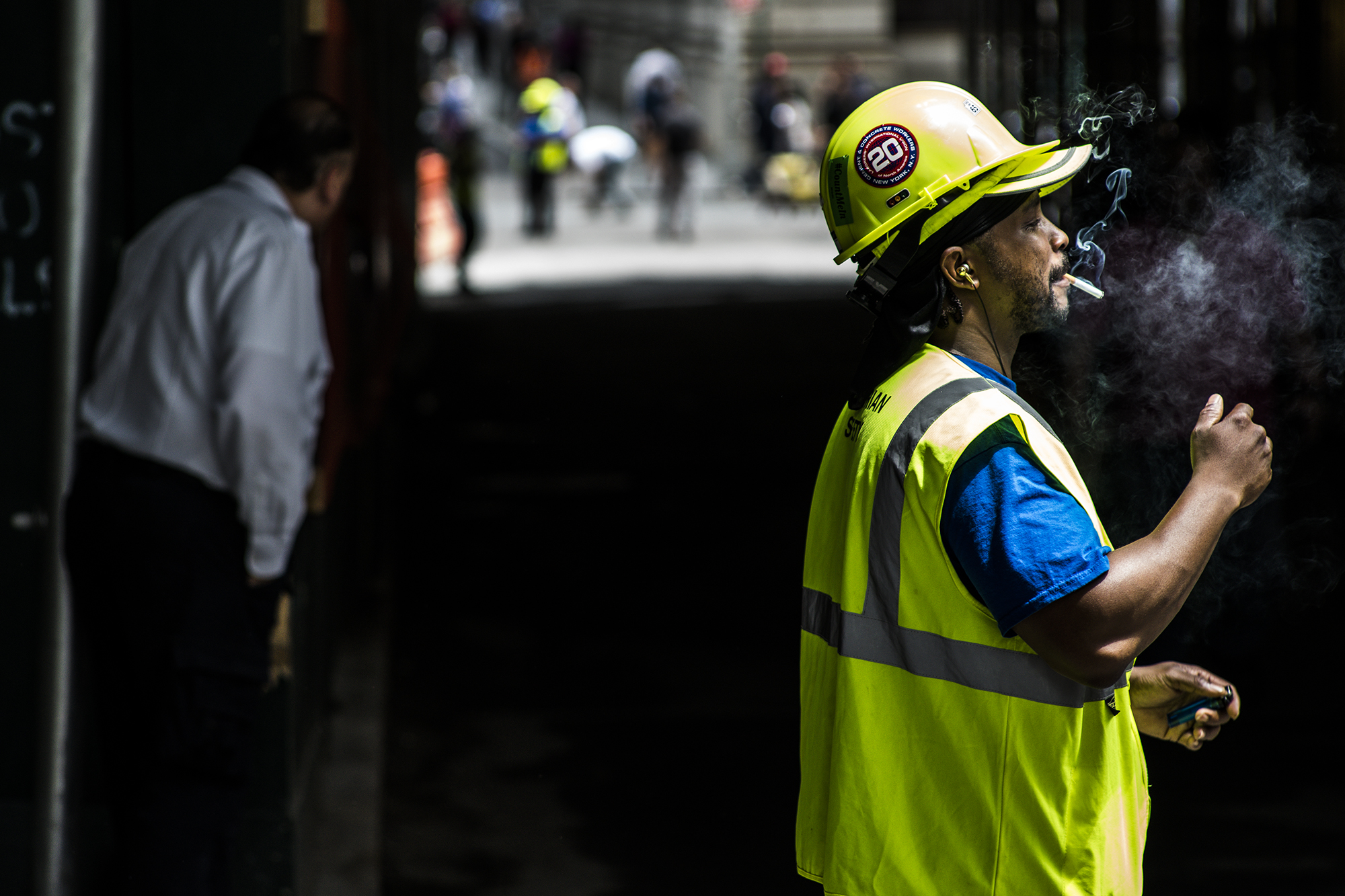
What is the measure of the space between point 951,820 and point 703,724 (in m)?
3.94

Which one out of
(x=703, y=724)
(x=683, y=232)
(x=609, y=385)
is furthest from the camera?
(x=683, y=232)

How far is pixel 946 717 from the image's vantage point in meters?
2.10

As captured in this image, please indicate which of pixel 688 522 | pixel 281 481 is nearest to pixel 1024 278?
pixel 281 481

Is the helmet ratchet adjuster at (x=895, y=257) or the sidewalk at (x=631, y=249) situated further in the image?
the sidewalk at (x=631, y=249)

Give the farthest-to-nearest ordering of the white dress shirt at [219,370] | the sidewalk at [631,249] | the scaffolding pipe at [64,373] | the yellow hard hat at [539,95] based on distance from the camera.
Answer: the yellow hard hat at [539,95] < the sidewalk at [631,249] < the white dress shirt at [219,370] < the scaffolding pipe at [64,373]

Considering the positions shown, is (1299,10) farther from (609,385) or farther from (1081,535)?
(1081,535)

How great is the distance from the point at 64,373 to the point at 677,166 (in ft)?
72.3

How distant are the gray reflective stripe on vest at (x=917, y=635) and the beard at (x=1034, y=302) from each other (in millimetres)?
126

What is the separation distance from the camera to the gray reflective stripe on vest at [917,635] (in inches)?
81.1

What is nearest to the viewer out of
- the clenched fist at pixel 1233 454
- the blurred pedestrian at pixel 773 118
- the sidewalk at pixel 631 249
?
the clenched fist at pixel 1233 454

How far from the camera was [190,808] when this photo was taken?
3.66 meters

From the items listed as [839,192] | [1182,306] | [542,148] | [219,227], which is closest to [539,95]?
[542,148]

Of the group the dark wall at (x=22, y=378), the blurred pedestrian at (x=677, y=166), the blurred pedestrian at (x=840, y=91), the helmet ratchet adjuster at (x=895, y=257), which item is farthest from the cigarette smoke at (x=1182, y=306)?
the blurred pedestrian at (x=840, y=91)

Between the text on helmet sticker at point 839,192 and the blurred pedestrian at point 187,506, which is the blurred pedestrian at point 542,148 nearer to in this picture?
the blurred pedestrian at point 187,506
